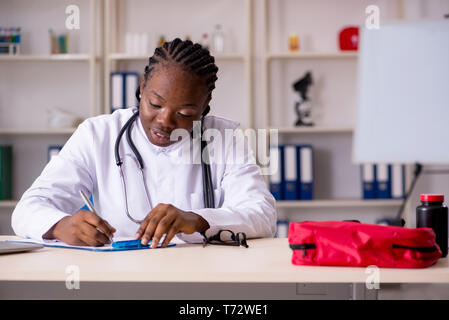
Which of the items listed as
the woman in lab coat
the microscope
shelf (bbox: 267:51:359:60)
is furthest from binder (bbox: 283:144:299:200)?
the woman in lab coat

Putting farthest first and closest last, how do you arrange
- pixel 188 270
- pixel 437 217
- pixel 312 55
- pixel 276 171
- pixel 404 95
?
pixel 312 55 < pixel 276 171 < pixel 404 95 < pixel 437 217 < pixel 188 270

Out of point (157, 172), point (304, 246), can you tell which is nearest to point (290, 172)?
point (157, 172)

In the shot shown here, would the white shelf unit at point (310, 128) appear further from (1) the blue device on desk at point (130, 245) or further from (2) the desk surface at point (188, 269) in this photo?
(2) the desk surface at point (188, 269)

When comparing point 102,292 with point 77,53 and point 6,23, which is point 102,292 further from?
point 6,23

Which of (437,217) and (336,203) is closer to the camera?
(437,217)

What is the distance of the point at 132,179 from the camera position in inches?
62.4

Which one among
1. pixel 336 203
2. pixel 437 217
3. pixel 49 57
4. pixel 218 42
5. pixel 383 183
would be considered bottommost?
pixel 336 203

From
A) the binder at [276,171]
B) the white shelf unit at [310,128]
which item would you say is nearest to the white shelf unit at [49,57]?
the white shelf unit at [310,128]

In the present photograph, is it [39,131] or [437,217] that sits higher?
[39,131]

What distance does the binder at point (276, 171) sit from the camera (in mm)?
3170

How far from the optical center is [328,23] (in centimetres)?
349

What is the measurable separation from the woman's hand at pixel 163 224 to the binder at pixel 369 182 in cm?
223

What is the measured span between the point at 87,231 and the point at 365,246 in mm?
593

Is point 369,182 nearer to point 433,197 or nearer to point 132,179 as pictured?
point 132,179
